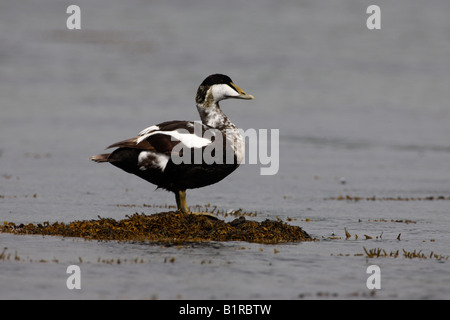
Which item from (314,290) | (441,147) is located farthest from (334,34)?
(314,290)

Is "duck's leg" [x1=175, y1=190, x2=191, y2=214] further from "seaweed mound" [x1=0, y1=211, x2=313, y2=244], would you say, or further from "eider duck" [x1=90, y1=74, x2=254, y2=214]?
"seaweed mound" [x1=0, y1=211, x2=313, y2=244]

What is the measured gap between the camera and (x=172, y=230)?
8133mm

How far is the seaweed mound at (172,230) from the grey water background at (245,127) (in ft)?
0.80

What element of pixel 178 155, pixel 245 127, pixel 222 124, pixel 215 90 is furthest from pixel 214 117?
pixel 245 127

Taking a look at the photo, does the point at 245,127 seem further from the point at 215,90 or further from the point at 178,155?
the point at 178,155

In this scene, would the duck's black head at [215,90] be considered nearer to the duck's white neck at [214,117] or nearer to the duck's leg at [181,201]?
the duck's white neck at [214,117]

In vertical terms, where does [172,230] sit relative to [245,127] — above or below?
below

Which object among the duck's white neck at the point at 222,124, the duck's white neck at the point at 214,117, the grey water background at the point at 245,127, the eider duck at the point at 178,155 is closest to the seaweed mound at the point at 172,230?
the grey water background at the point at 245,127

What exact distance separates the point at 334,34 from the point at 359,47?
2.74m

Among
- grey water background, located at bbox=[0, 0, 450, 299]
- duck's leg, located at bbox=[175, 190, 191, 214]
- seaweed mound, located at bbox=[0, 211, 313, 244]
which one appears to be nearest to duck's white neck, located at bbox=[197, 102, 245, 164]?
duck's leg, located at bbox=[175, 190, 191, 214]

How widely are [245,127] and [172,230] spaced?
40.2 ft

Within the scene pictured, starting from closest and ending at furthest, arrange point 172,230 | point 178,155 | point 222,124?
1. point 172,230
2. point 178,155
3. point 222,124

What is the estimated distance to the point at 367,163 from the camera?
16250 mm

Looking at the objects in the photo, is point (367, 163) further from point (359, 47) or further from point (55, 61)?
point (359, 47)
